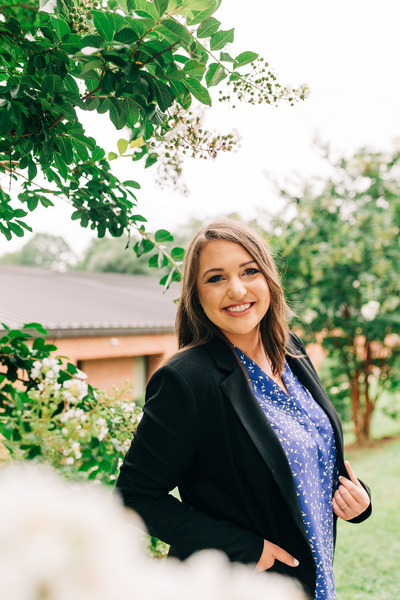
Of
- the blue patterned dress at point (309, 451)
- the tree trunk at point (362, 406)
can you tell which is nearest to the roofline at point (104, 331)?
the tree trunk at point (362, 406)

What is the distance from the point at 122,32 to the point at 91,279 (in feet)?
67.7

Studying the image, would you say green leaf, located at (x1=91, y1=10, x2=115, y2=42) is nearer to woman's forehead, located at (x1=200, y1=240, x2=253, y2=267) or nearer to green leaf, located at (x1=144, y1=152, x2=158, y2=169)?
green leaf, located at (x1=144, y1=152, x2=158, y2=169)

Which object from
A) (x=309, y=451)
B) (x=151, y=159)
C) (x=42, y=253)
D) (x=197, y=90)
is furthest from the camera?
(x=42, y=253)

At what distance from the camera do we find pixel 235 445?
136 centimetres

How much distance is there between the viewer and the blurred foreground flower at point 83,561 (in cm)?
25

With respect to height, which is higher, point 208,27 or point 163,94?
point 208,27

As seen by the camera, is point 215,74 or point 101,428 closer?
point 215,74

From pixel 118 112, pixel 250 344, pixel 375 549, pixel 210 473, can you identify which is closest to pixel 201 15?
pixel 118 112

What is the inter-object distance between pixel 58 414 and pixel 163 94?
120cm

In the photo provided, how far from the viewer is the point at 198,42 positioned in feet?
3.22

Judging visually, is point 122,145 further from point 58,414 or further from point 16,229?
point 58,414

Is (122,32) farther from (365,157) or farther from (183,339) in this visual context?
(365,157)

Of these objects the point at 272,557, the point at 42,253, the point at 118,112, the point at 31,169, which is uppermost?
the point at 118,112

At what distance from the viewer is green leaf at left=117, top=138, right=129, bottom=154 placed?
1.58m
